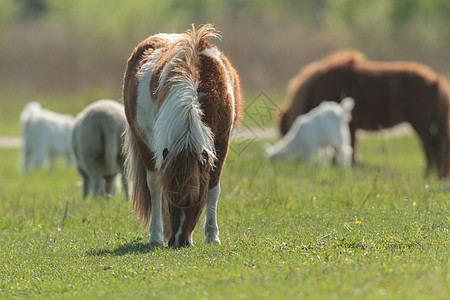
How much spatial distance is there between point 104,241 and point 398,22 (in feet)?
127

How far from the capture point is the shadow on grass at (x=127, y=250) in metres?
6.64

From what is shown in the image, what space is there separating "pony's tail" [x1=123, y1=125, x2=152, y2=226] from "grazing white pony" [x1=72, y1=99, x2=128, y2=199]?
102 inches

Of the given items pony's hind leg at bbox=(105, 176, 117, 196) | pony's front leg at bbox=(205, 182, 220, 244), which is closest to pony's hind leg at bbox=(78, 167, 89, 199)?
pony's hind leg at bbox=(105, 176, 117, 196)

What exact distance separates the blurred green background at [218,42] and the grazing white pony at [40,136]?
9.98 m

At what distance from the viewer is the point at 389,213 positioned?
7.74 metres

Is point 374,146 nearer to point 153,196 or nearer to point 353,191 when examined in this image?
point 353,191

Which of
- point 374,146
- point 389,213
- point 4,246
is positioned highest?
point 389,213

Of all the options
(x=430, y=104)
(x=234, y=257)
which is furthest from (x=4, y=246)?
(x=430, y=104)

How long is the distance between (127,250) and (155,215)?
1.66 ft

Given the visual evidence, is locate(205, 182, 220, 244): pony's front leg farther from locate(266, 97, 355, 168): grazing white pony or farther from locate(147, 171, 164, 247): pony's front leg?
locate(266, 97, 355, 168): grazing white pony

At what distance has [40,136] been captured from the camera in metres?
19.0

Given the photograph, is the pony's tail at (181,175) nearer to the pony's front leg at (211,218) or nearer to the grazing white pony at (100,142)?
the pony's front leg at (211,218)

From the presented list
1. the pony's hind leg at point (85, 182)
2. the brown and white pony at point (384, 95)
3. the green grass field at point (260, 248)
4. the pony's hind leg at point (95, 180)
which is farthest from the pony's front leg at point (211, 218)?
the brown and white pony at point (384, 95)

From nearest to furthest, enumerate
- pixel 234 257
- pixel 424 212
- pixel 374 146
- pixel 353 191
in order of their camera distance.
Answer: pixel 234 257 → pixel 424 212 → pixel 353 191 → pixel 374 146
